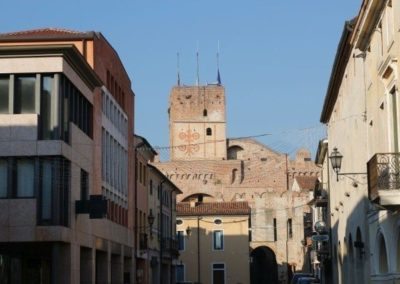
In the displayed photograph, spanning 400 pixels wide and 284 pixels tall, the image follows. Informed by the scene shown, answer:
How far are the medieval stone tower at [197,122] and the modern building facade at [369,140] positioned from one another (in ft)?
293

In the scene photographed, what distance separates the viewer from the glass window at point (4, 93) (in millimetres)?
33594

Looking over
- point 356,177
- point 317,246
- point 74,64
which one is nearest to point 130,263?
point 317,246

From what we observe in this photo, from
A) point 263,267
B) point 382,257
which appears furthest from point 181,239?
point 382,257

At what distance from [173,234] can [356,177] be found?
42.7 metres

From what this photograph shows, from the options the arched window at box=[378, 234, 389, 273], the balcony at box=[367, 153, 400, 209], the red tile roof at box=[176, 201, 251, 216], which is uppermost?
the red tile roof at box=[176, 201, 251, 216]

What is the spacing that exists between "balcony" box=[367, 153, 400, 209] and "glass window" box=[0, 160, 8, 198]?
1691cm

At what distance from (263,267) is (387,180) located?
267 ft

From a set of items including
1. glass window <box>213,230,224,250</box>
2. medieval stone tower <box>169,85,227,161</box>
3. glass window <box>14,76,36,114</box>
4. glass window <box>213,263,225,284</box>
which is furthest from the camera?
medieval stone tower <box>169,85,227,161</box>

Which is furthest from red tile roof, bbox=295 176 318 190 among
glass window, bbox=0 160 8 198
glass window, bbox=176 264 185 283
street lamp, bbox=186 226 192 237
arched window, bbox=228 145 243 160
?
glass window, bbox=0 160 8 198

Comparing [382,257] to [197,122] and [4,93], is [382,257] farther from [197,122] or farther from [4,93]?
[197,122]

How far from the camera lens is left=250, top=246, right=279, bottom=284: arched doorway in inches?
3804

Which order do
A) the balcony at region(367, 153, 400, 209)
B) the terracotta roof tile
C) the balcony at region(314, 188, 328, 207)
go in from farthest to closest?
1. the balcony at region(314, 188, 328, 207)
2. the terracotta roof tile
3. the balcony at region(367, 153, 400, 209)

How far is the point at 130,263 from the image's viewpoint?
51.1 meters

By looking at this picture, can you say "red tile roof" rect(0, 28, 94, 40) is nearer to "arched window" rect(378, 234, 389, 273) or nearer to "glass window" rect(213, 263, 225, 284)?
"arched window" rect(378, 234, 389, 273)
